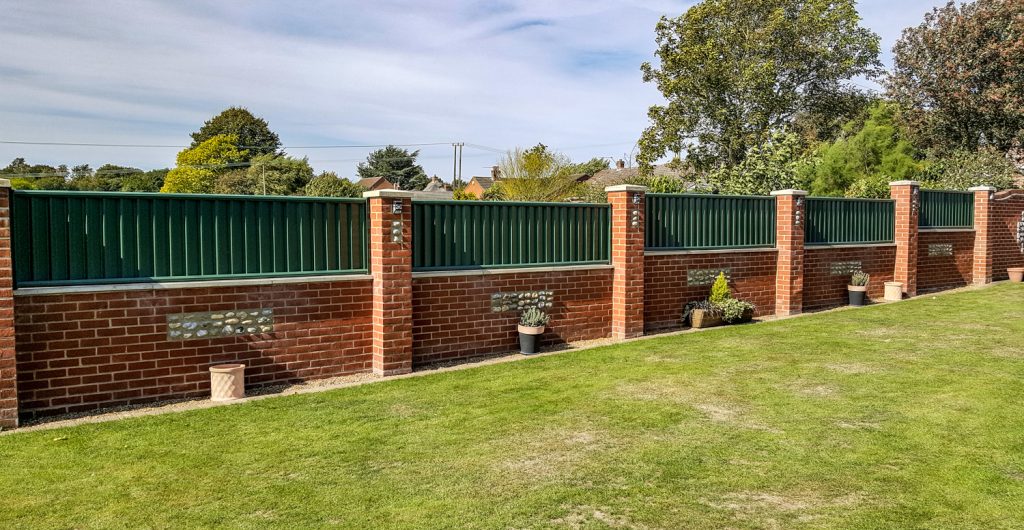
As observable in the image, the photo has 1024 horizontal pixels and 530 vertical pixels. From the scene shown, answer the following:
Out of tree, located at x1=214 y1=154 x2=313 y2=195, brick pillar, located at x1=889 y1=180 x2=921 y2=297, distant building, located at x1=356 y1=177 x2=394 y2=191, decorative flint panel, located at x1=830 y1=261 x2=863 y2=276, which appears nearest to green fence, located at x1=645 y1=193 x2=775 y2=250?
decorative flint panel, located at x1=830 y1=261 x2=863 y2=276

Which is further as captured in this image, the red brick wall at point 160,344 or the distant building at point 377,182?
the distant building at point 377,182

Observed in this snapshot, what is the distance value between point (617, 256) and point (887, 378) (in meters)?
4.74

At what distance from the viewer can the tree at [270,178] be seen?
4584 cm

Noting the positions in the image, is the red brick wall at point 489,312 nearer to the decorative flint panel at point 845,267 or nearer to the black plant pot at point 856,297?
the decorative flint panel at point 845,267

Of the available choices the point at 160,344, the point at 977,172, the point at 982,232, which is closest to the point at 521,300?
the point at 160,344

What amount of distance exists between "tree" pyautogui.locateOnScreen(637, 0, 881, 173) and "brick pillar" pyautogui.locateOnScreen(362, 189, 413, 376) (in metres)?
30.0

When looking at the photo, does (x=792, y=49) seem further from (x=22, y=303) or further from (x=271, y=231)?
(x=22, y=303)

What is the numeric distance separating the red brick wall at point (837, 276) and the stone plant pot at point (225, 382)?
11.9 m

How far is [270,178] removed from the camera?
151ft

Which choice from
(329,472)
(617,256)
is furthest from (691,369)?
(329,472)

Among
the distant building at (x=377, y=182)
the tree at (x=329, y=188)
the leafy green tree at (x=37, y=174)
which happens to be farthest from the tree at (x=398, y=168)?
the tree at (x=329, y=188)

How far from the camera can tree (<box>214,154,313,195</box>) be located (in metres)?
45.8

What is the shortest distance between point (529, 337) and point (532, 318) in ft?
0.95

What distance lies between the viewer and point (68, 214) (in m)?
7.80
